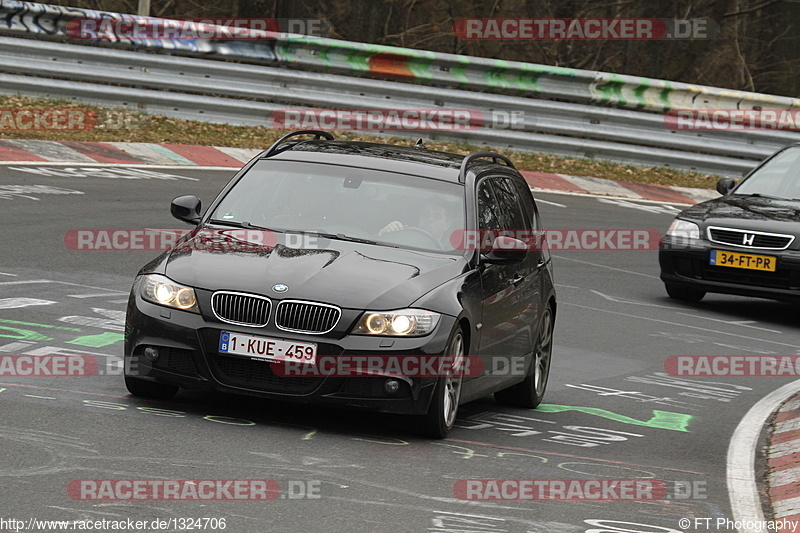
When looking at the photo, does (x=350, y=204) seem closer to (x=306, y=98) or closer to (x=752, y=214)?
(x=752, y=214)

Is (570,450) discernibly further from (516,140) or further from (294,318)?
(516,140)

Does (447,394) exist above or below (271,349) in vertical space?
below

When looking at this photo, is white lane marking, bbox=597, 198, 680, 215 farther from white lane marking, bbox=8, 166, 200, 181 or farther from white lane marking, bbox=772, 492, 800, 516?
white lane marking, bbox=772, 492, 800, 516

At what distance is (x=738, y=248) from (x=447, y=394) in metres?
7.32

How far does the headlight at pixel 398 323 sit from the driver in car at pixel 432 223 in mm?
997

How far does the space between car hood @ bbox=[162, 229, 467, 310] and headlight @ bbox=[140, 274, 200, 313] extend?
0.05 m

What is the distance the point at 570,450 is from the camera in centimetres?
811

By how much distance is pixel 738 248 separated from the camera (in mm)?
14492

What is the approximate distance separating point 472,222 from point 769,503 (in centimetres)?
259

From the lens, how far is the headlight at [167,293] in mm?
7758

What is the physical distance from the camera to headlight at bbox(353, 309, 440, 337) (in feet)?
25.0

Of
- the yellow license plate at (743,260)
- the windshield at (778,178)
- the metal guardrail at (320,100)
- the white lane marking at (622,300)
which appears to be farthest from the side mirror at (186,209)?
the metal guardrail at (320,100)

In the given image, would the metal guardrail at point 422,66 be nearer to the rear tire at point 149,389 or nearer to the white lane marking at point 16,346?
the white lane marking at point 16,346

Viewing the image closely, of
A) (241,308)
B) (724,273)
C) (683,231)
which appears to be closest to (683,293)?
(683,231)
